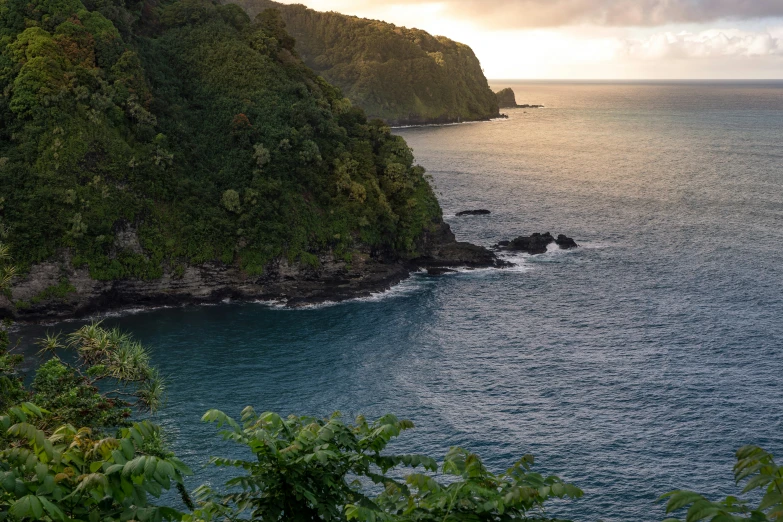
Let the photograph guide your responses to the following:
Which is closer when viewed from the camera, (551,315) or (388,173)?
(551,315)

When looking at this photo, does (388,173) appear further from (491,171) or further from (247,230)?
(491,171)

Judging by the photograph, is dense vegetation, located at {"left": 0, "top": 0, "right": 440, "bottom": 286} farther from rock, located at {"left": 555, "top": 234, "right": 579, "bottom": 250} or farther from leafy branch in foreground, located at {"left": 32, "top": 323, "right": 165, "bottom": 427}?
leafy branch in foreground, located at {"left": 32, "top": 323, "right": 165, "bottom": 427}

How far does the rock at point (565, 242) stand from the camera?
10638 cm

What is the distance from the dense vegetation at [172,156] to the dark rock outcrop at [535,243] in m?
14.1

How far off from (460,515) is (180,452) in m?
43.3

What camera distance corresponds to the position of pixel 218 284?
8775 centimetres

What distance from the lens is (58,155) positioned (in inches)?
3339

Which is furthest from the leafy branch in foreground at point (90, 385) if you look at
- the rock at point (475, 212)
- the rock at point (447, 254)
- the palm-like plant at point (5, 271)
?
the rock at point (475, 212)

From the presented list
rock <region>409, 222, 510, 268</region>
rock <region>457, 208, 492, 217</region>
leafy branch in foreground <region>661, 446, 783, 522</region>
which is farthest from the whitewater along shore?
leafy branch in foreground <region>661, 446, 783, 522</region>

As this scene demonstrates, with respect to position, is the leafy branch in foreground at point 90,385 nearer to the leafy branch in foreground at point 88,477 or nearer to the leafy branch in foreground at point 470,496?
the leafy branch in foreground at point 88,477

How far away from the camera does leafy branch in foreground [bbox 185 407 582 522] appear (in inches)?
520

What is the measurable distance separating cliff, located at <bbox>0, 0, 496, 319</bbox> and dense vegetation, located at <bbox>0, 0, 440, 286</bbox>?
20 cm

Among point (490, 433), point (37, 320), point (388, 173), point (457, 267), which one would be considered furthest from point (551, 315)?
point (37, 320)

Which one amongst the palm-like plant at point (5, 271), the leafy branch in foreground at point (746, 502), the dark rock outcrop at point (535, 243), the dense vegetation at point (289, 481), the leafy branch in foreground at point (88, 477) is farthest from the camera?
the dark rock outcrop at point (535, 243)
